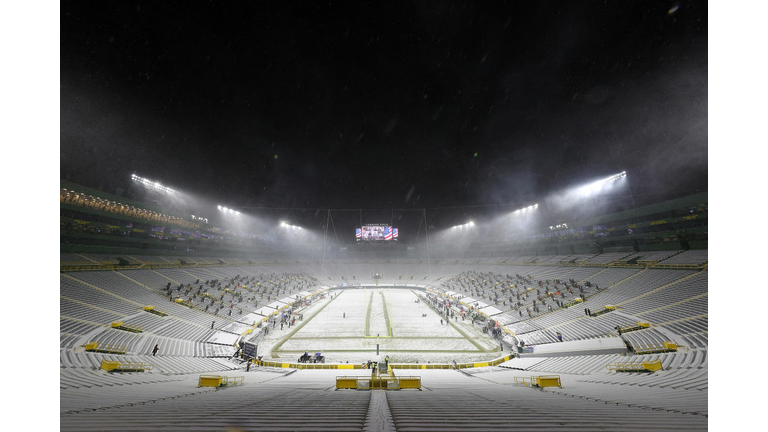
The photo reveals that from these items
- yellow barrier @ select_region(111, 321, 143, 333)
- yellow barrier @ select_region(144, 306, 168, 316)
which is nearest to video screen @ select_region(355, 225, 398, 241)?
yellow barrier @ select_region(144, 306, 168, 316)

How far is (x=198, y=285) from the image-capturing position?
107 feet

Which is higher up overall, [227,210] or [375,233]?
[227,210]

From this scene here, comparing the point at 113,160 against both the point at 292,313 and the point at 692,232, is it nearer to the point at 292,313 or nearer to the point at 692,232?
the point at 292,313

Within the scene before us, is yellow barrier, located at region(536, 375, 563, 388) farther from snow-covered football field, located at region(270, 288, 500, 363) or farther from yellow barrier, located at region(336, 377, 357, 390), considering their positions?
snow-covered football field, located at region(270, 288, 500, 363)

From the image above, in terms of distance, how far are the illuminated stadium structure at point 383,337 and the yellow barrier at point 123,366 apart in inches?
4.0

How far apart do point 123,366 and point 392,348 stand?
53.6 ft

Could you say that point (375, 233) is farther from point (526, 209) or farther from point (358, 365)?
point (358, 365)

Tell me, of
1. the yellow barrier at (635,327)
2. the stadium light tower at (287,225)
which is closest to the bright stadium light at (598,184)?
the yellow barrier at (635,327)

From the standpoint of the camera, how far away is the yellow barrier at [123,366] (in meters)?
13.0

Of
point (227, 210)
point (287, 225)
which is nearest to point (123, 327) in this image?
point (227, 210)

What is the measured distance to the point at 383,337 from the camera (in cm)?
2425

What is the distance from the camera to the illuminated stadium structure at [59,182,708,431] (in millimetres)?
6414

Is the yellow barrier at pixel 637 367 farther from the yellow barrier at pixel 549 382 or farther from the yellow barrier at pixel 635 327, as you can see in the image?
the yellow barrier at pixel 635 327

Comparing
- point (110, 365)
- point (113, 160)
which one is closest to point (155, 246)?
point (113, 160)
